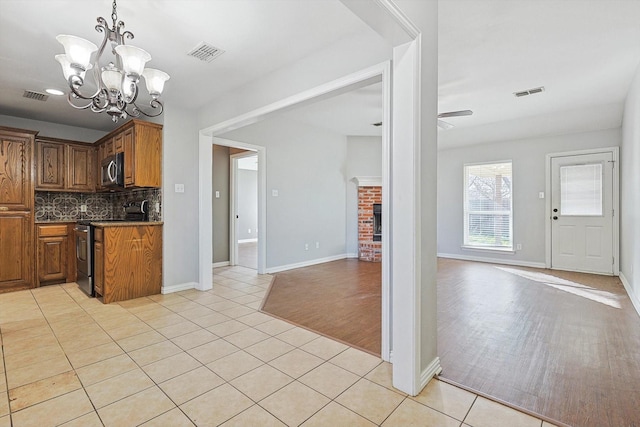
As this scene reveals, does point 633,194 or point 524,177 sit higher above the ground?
point 524,177

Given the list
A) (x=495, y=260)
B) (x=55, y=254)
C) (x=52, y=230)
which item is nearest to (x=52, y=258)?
(x=55, y=254)

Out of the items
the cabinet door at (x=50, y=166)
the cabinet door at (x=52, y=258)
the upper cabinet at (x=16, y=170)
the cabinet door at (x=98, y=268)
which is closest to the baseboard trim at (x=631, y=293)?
the cabinet door at (x=98, y=268)

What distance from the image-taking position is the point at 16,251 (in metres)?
4.18

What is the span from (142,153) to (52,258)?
2.29 meters

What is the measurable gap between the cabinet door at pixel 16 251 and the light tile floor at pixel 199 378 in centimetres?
125

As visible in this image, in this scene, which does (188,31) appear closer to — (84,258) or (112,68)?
(112,68)

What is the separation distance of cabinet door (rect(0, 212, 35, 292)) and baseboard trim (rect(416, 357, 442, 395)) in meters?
5.28

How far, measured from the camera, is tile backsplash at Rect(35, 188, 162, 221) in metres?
4.56

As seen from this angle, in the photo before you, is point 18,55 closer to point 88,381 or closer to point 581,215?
point 88,381

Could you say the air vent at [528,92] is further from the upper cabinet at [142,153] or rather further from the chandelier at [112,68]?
the upper cabinet at [142,153]

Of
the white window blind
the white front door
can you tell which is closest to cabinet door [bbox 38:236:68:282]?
the white front door

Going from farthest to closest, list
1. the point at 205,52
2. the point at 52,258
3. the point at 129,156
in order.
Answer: the point at 52,258
the point at 129,156
the point at 205,52

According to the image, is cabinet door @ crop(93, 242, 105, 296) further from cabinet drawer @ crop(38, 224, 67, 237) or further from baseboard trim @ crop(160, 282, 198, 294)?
cabinet drawer @ crop(38, 224, 67, 237)

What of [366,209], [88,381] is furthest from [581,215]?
[88,381]
